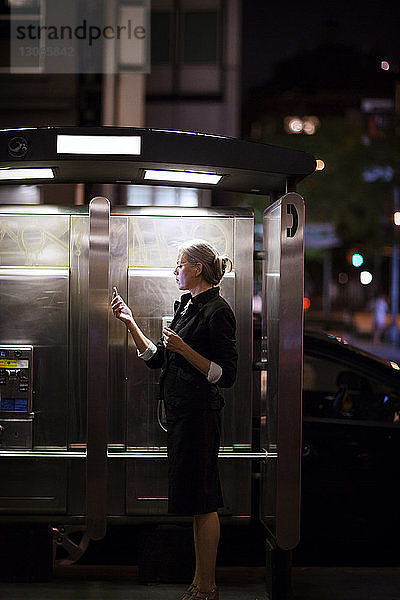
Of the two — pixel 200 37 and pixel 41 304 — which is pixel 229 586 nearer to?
pixel 41 304

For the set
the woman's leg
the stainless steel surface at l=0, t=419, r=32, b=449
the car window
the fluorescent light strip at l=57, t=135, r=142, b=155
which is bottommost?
the woman's leg

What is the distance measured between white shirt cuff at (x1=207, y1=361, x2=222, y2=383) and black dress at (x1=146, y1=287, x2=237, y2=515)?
0.03 metres

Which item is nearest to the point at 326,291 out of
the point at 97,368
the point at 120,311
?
the point at 120,311

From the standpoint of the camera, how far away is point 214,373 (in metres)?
4.27

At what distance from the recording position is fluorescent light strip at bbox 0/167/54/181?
15.2 feet

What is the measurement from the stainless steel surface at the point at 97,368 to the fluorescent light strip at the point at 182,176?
1.37ft

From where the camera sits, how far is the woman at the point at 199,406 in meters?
4.31

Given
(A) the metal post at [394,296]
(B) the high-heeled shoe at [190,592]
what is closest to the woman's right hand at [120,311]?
(B) the high-heeled shoe at [190,592]

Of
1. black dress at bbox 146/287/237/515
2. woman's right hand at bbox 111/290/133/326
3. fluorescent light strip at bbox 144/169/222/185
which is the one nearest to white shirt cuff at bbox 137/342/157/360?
woman's right hand at bbox 111/290/133/326

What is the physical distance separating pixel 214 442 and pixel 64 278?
1485 millimetres

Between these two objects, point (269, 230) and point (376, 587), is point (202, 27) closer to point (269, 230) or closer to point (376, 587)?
point (269, 230)

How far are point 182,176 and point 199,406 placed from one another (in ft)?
4.30

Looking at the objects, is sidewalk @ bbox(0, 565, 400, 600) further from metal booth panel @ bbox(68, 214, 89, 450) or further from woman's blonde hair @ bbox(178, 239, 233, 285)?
woman's blonde hair @ bbox(178, 239, 233, 285)

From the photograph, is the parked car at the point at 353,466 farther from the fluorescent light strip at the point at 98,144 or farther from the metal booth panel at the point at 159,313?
the fluorescent light strip at the point at 98,144
